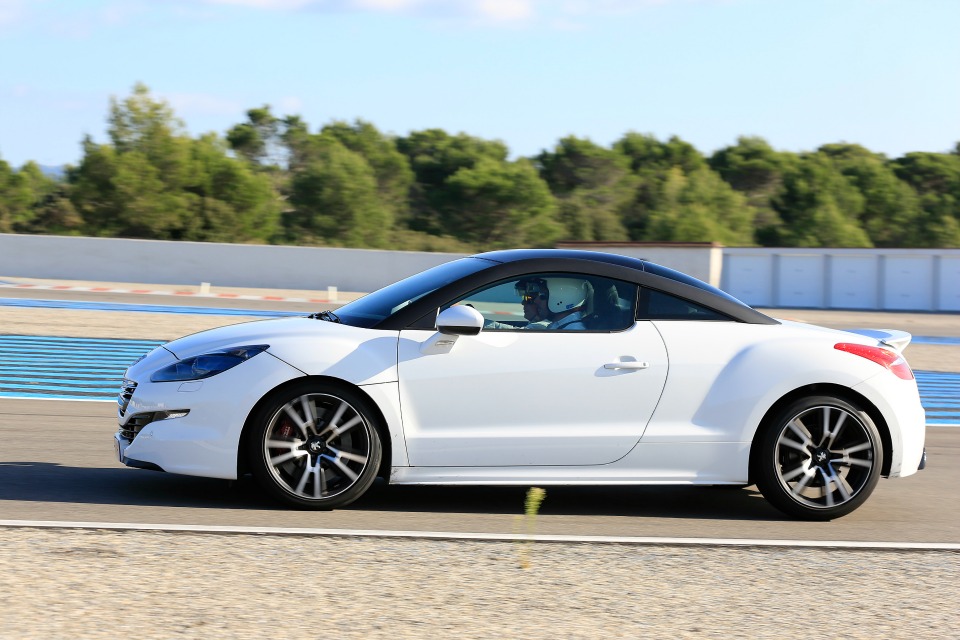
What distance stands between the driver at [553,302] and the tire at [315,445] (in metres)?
1.05

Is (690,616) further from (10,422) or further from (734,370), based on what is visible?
(10,422)

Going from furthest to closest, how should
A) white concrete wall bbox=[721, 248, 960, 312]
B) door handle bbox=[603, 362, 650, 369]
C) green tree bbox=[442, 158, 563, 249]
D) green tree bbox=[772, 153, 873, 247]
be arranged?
green tree bbox=[772, 153, 873, 247]
green tree bbox=[442, 158, 563, 249]
white concrete wall bbox=[721, 248, 960, 312]
door handle bbox=[603, 362, 650, 369]

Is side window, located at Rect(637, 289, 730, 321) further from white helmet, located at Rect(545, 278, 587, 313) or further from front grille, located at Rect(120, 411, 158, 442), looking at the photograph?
front grille, located at Rect(120, 411, 158, 442)

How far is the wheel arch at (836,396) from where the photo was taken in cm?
644

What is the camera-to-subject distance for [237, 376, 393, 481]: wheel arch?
608 centimetres

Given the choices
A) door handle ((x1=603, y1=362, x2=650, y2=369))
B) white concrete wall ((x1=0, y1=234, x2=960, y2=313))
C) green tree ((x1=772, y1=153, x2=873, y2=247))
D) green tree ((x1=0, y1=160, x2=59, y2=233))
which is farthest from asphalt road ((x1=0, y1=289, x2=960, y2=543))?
green tree ((x1=772, y1=153, x2=873, y2=247))

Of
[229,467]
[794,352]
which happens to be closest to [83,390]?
[229,467]

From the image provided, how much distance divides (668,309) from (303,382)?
2091 mm

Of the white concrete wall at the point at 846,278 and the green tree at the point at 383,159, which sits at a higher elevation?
the green tree at the point at 383,159

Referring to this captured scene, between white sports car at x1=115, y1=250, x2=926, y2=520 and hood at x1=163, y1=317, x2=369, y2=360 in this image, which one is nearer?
white sports car at x1=115, y1=250, x2=926, y2=520

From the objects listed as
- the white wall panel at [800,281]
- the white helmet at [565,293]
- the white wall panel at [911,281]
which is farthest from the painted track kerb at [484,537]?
the white wall panel at [911,281]

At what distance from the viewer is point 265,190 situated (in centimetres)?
5256

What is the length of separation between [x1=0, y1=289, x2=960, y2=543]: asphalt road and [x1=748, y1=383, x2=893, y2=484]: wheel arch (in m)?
0.38

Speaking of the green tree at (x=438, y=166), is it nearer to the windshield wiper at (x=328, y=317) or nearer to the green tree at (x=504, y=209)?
the green tree at (x=504, y=209)
